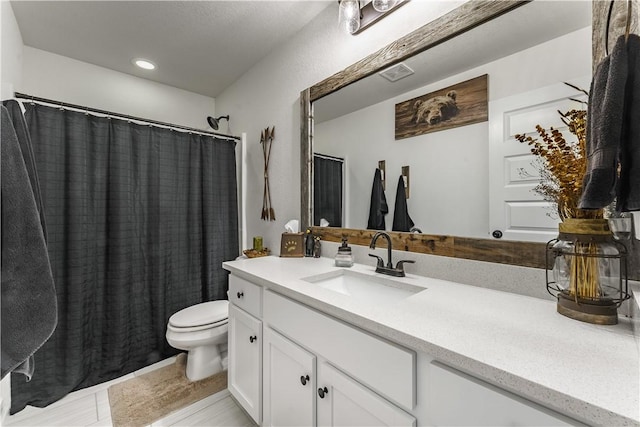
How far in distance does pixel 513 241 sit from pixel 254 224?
6.16ft

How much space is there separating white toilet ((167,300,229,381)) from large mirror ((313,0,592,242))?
1.16m

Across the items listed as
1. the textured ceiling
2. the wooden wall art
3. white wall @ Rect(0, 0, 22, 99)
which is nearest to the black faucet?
the wooden wall art

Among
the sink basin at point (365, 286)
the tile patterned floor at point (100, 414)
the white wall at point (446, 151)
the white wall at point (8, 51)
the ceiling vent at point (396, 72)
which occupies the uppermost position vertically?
the white wall at point (8, 51)

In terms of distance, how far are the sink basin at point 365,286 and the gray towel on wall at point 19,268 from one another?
33.6 inches

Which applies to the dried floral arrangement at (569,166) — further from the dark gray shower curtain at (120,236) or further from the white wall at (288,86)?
the dark gray shower curtain at (120,236)

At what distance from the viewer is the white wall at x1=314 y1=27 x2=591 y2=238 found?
932mm

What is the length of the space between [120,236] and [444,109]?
218 centimetres

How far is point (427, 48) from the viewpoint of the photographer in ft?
4.00

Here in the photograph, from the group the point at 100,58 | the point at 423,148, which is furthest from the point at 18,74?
the point at 423,148

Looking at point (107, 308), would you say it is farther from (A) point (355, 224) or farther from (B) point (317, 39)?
(B) point (317, 39)

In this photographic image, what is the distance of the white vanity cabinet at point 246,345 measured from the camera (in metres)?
1.27

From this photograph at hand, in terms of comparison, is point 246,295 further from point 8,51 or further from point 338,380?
point 8,51

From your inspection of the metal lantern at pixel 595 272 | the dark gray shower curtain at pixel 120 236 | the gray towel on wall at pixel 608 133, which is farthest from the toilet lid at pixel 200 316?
the gray towel on wall at pixel 608 133

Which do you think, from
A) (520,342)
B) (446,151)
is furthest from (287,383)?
(446,151)
